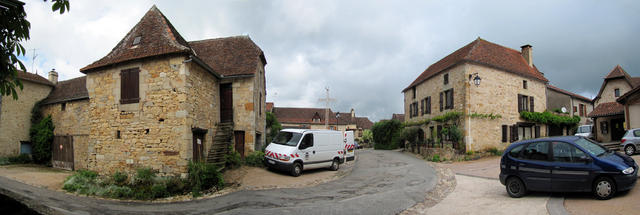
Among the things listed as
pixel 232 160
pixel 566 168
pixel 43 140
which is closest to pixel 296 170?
pixel 232 160

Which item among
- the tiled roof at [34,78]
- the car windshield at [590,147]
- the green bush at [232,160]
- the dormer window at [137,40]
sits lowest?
the green bush at [232,160]

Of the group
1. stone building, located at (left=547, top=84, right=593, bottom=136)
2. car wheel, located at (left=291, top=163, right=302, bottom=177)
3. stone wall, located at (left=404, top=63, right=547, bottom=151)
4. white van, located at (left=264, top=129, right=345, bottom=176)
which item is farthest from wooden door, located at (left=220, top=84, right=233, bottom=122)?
stone building, located at (left=547, top=84, right=593, bottom=136)

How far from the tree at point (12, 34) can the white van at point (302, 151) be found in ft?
30.5

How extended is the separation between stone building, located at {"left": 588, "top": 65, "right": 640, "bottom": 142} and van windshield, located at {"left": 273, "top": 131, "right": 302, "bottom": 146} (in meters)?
22.5

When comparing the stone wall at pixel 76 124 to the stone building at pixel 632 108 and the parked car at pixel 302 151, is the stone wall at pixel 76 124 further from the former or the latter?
the stone building at pixel 632 108

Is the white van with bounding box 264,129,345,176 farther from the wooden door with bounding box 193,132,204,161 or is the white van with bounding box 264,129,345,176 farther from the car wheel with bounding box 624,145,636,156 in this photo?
the car wheel with bounding box 624,145,636,156

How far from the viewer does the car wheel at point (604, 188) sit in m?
6.06

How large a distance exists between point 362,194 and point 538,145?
15.1 ft

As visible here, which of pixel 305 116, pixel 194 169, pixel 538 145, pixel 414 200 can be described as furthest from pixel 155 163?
pixel 305 116

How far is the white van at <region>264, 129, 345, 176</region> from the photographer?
40.5ft

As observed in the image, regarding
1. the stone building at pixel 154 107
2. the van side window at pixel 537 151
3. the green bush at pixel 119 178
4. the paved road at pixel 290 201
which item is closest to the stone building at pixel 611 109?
the paved road at pixel 290 201

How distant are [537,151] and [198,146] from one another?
11.1 m

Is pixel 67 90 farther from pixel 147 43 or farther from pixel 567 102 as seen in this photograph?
pixel 567 102

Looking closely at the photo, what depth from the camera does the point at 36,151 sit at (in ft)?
62.9
